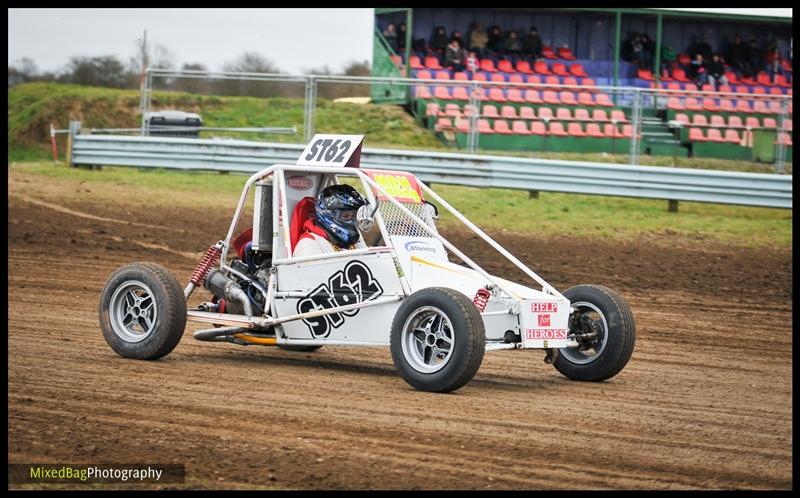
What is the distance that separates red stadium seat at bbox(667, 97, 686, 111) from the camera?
20.3 m

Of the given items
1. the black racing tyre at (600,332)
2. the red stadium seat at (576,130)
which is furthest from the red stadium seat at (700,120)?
the black racing tyre at (600,332)

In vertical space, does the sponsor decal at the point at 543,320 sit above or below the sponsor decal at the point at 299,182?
below

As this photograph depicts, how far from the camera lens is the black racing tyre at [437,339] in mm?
7984

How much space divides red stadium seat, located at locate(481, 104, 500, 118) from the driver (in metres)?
11.5

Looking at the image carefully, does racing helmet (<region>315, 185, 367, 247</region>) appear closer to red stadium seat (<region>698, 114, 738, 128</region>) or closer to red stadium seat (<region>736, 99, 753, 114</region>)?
red stadium seat (<region>736, 99, 753, 114</region>)

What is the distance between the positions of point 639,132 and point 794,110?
2498 mm

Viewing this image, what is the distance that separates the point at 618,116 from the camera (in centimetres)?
2050

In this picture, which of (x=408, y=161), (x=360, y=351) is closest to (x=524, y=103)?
(x=408, y=161)

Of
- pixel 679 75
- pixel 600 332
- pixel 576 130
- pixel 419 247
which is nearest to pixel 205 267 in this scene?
pixel 419 247

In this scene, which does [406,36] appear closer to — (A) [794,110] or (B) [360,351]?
(A) [794,110]

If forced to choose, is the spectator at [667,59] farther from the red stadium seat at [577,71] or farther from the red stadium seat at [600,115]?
the red stadium seat at [600,115]

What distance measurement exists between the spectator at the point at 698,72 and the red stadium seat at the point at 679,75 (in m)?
0.16

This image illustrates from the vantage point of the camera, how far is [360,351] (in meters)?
10.5

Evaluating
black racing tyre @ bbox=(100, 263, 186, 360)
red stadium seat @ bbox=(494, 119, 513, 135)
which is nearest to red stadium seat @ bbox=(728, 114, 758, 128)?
red stadium seat @ bbox=(494, 119, 513, 135)
